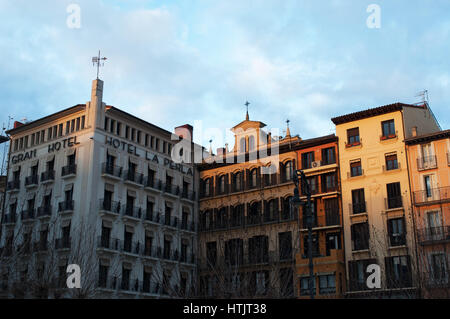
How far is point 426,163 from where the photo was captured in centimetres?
4222

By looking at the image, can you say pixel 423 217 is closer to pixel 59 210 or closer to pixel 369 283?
pixel 369 283

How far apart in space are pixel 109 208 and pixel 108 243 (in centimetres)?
270

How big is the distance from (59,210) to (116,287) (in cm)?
743

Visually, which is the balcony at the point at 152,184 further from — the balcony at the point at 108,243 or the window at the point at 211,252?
the window at the point at 211,252

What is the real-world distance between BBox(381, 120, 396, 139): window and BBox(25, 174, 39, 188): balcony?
28183mm

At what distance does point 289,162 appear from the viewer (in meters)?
48.4

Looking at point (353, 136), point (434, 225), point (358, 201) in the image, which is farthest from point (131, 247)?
point (434, 225)

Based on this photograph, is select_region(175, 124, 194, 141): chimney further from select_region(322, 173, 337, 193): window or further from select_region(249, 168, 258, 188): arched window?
select_region(322, 173, 337, 193): window

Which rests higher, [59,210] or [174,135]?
[174,135]

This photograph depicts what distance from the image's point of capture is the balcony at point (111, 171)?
44.2 m

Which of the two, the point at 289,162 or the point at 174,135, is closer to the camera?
the point at 289,162

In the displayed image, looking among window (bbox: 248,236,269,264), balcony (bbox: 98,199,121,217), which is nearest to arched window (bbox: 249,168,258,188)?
window (bbox: 248,236,269,264)

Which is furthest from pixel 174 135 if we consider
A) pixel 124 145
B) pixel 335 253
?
pixel 335 253

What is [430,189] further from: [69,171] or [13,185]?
[13,185]
